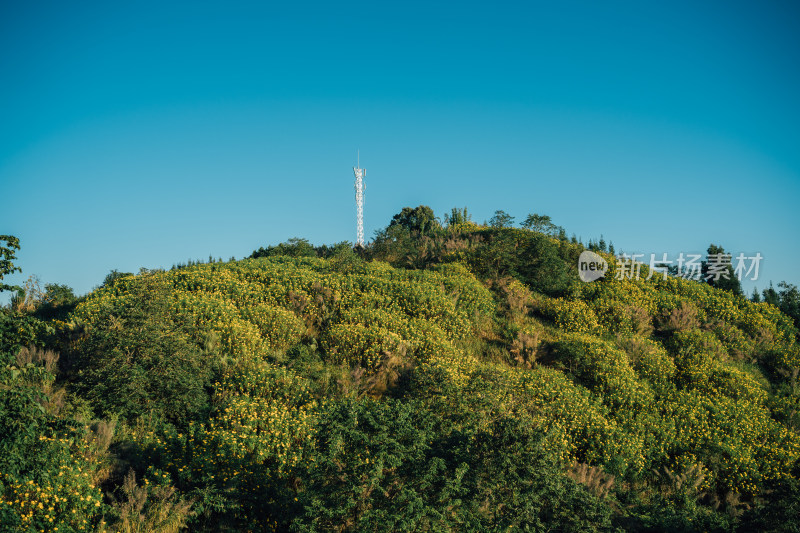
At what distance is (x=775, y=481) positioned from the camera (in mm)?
15086

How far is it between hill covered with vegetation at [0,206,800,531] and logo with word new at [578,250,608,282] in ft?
2.36

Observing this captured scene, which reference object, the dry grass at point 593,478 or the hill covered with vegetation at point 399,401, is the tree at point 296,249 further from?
the dry grass at point 593,478

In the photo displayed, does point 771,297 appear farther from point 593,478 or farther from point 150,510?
point 150,510

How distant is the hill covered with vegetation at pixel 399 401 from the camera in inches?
328

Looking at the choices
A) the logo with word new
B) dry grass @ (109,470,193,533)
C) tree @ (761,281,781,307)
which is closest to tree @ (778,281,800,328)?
tree @ (761,281,781,307)

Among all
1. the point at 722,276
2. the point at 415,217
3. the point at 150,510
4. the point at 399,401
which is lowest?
the point at 150,510

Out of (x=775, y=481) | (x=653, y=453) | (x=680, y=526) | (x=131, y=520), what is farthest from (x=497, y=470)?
(x=775, y=481)

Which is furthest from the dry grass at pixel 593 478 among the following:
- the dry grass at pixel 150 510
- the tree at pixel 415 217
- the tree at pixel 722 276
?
the tree at pixel 415 217

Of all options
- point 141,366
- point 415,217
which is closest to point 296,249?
point 141,366

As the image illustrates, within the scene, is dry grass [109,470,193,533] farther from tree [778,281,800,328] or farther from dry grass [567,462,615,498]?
tree [778,281,800,328]

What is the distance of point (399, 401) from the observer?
10.0 meters

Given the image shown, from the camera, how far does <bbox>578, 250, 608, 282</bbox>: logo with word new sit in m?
→ 27.2

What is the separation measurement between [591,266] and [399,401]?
2115cm

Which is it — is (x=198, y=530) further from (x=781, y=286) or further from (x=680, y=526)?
(x=781, y=286)
